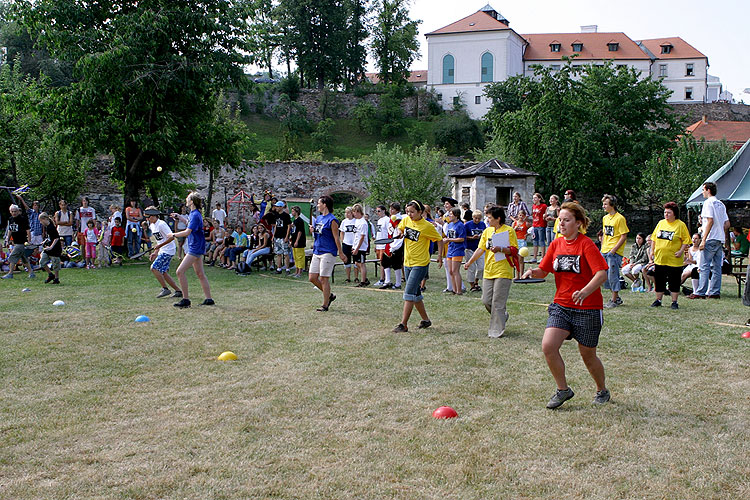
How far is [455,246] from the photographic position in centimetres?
1157

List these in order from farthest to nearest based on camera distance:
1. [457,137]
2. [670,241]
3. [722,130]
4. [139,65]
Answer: [722,130] < [457,137] < [139,65] < [670,241]

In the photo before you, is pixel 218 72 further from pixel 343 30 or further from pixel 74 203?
pixel 343 30

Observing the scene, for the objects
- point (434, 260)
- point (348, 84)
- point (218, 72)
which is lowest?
point (434, 260)

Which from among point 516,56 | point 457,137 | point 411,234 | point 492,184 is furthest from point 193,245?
point 516,56

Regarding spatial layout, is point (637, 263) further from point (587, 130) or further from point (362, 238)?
point (587, 130)

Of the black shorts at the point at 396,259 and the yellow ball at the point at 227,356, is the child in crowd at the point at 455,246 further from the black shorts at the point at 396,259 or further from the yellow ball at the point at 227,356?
the yellow ball at the point at 227,356

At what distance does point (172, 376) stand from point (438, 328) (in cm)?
358

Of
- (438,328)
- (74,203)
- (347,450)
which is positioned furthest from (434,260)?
(74,203)

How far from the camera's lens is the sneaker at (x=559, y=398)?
5.10m

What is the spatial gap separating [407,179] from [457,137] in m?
25.3

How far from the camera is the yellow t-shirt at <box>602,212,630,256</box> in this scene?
31.3 ft

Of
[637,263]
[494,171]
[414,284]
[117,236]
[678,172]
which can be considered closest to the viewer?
[414,284]

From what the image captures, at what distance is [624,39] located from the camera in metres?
72.2

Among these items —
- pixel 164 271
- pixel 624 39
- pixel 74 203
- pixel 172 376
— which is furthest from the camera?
pixel 624 39
